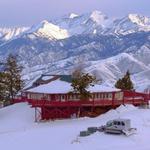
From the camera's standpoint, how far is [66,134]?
Answer: 2186 inches

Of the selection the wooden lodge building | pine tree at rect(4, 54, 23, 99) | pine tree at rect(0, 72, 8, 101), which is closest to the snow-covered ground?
the wooden lodge building

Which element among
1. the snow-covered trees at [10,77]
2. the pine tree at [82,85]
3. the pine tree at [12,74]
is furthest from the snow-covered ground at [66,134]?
the pine tree at [12,74]

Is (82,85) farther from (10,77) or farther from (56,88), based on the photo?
(10,77)

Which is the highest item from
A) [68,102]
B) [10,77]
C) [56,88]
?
[10,77]

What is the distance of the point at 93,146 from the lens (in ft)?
161

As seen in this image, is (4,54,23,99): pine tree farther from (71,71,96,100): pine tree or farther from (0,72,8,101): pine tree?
(71,71,96,100): pine tree

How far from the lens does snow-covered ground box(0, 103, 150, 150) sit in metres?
49.8

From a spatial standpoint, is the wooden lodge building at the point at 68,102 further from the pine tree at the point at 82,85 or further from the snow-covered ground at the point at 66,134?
the snow-covered ground at the point at 66,134

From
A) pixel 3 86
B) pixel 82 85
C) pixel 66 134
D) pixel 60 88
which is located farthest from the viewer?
pixel 3 86

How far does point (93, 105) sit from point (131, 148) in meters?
20.2

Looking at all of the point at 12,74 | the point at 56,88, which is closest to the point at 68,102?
the point at 56,88

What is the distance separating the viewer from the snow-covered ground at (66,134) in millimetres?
49812

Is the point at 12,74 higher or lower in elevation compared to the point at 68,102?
higher

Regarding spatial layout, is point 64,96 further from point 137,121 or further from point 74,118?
point 137,121
